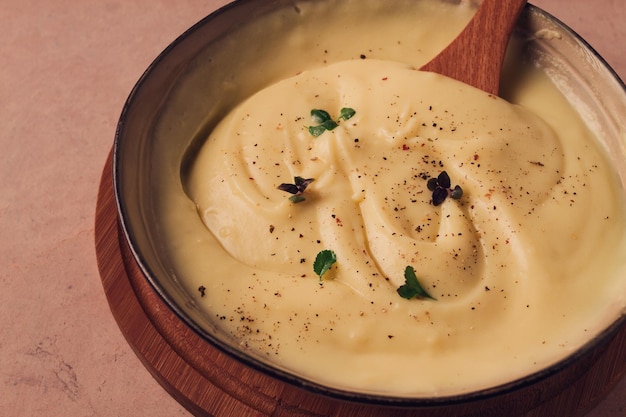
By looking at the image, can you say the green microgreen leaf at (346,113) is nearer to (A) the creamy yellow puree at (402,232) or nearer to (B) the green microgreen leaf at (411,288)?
(A) the creamy yellow puree at (402,232)

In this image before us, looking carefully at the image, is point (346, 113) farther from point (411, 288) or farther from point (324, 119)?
point (411, 288)

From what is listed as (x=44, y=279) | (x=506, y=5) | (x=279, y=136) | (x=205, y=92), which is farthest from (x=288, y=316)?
(x=506, y=5)

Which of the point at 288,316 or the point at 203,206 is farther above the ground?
the point at 203,206

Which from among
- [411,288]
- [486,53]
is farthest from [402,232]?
[486,53]

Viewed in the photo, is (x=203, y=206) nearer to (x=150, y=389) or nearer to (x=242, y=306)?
(x=242, y=306)

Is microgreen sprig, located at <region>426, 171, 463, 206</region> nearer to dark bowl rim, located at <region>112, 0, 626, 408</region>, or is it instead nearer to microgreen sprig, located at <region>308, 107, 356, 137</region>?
microgreen sprig, located at <region>308, 107, 356, 137</region>

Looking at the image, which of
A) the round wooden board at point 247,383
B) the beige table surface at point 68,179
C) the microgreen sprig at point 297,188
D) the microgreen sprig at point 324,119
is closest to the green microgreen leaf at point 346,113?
the microgreen sprig at point 324,119

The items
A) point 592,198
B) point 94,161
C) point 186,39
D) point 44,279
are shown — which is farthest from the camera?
point 94,161
